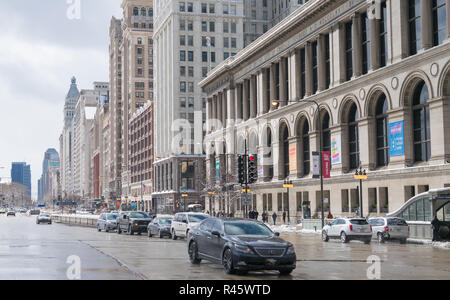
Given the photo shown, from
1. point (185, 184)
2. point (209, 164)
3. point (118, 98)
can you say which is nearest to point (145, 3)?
point (118, 98)

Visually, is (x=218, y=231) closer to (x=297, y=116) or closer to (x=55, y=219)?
(x=297, y=116)

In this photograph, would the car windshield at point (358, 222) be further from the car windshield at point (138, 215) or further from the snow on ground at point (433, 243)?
the car windshield at point (138, 215)

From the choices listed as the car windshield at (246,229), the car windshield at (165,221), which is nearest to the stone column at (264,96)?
the car windshield at (165,221)

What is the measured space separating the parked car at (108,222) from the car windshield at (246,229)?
111ft

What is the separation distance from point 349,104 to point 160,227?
28.3 metres

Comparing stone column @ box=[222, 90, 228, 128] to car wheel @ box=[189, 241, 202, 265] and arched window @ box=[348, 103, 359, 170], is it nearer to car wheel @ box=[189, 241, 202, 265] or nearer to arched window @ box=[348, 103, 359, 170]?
arched window @ box=[348, 103, 359, 170]

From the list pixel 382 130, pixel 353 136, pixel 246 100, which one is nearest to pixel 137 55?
pixel 246 100

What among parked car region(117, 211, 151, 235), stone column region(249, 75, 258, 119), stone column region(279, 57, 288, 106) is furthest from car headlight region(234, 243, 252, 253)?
stone column region(249, 75, 258, 119)

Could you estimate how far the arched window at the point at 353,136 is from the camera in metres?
61.7

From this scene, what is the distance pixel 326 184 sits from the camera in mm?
65500

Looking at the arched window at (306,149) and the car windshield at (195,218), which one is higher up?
the arched window at (306,149)

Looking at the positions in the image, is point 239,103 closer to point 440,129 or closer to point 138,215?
point 138,215

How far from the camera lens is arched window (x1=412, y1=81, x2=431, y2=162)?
51.1 m
